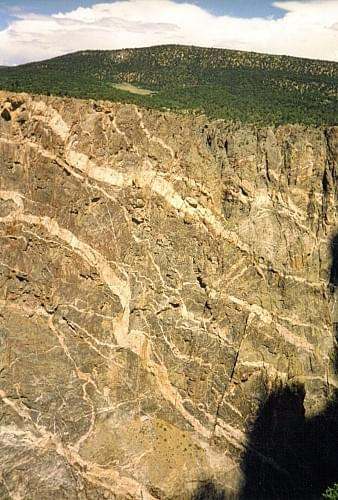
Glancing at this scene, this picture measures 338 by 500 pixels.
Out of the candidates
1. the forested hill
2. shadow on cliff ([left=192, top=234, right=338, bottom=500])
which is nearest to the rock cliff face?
shadow on cliff ([left=192, top=234, right=338, bottom=500])

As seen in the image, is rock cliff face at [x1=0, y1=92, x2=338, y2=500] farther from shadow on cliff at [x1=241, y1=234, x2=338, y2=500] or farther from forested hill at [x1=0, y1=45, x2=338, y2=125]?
forested hill at [x1=0, y1=45, x2=338, y2=125]

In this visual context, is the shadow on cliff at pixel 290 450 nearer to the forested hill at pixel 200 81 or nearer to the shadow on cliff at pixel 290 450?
the shadow on cliff at pixel 290 450

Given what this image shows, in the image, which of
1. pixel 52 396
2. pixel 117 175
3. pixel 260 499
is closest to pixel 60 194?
pixel 117 175

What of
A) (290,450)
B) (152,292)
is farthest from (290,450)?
(152,292)

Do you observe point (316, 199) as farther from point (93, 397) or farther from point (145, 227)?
point (93, 397)

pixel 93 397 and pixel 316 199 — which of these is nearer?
pixel 93 397

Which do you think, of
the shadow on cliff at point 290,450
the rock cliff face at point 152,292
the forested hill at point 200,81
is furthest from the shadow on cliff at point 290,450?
the forested hill at point 200,81
